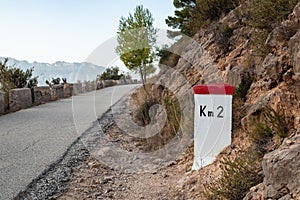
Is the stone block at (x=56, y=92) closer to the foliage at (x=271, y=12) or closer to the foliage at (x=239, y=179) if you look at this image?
the foliage at (x=271, y=12)

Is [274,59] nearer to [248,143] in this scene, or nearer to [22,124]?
[248,143]

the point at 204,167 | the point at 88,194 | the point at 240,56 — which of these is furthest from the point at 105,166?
the point at 240,56

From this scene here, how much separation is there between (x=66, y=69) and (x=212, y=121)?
1289 cm

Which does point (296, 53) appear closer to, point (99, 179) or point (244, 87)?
point (244, 87)

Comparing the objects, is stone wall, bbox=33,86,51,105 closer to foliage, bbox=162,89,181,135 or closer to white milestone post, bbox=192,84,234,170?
foliage, bbox=162,89,181,135

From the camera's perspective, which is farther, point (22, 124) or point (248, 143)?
point (22, 124)

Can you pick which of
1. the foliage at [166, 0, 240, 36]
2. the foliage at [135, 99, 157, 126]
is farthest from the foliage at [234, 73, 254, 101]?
the foliage at [166, 0, 240, 36]

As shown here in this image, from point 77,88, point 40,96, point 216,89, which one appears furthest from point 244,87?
point 77,88

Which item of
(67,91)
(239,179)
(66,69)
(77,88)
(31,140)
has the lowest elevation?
(31,140)

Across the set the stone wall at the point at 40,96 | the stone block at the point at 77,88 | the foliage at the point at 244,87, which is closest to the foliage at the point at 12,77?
the stone wall at the point at 40,96

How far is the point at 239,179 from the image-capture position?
11.0 feet

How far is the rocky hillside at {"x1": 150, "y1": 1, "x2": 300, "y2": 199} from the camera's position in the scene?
2.59 metres

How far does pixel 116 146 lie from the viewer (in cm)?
674

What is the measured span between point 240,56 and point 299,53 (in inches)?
112
